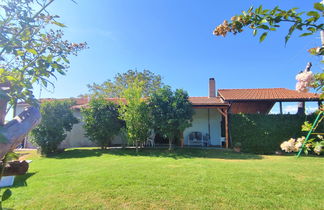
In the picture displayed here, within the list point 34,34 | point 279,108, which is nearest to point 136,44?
point 279,108

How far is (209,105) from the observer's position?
13305 millimetres

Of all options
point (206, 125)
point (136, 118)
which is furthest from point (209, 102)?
point (136, 118)

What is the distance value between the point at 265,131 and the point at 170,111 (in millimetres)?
7100

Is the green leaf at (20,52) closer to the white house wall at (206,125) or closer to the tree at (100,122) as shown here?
the tree at (100,122)

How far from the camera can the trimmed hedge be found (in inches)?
460

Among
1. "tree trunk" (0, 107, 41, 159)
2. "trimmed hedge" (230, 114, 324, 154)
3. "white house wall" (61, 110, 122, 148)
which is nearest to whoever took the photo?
"tree trunk" (0, 107, 41, 159)

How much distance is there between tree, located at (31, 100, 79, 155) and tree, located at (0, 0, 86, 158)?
1199cm

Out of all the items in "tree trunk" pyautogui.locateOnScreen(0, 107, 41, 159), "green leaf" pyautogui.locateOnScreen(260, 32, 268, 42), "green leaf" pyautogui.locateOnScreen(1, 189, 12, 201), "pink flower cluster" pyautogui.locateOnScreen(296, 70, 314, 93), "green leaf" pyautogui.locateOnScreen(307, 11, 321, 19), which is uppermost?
"green leaf" pyautogui.locateOnScreen(307, 11, 321, 19)

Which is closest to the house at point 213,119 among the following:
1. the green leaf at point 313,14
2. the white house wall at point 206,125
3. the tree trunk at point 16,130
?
the white house wall at point 206,125

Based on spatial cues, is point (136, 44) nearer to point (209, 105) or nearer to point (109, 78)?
point (209, 105)

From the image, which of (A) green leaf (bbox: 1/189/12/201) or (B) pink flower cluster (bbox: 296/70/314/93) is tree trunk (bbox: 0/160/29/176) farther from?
(B) pink flower cluster (bbox: 296/70/314/93)

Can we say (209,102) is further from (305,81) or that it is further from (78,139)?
(305,81)

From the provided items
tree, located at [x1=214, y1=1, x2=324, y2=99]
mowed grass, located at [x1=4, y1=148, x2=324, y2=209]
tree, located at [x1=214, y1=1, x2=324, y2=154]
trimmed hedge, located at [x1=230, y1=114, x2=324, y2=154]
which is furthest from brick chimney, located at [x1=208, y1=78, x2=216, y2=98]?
tree, located at [x1=214, y1=1, x2=324, y2=99]

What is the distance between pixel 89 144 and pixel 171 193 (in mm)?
13375
